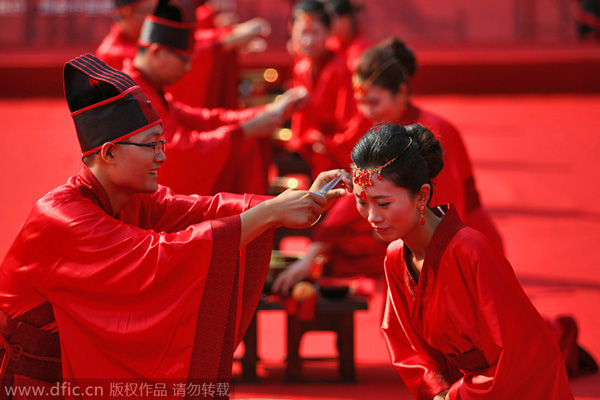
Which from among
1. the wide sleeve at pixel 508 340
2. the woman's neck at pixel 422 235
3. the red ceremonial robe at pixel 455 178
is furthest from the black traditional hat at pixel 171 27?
the wide sleeve at pixel 508 340

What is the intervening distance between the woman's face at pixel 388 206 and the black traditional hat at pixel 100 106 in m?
0.68

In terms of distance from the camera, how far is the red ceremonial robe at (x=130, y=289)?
8.09 feet

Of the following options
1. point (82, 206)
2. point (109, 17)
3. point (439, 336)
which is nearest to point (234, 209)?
point (82, 206)

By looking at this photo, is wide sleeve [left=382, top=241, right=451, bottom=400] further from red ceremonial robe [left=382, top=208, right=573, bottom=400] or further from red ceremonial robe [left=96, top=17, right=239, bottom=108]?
red ceremonial robe [left=96, top=17, right=239, bottom=108]

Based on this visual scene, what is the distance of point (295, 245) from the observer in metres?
6.65

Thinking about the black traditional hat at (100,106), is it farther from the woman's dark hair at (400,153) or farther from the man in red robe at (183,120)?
the man in red robe at (183,120)

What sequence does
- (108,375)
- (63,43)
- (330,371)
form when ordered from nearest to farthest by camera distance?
(108,375) < (330,371) < (63,43)

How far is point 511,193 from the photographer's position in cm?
767

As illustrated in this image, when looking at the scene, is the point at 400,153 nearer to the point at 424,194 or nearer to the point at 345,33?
the point at 424,194

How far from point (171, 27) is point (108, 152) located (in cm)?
148

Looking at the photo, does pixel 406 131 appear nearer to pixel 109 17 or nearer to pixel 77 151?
pixel 77 151

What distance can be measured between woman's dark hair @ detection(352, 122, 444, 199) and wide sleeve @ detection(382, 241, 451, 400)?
0.93 ft

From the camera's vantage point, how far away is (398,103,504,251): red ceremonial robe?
350 centimetres

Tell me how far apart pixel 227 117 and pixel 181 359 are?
2.11 meters
